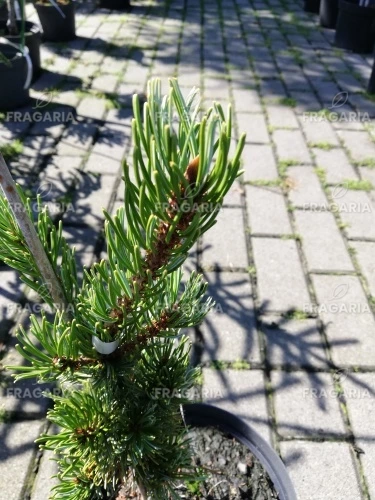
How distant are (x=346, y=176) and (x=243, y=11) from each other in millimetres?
5613

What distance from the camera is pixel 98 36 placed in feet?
24.6

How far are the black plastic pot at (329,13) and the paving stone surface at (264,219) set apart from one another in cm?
63

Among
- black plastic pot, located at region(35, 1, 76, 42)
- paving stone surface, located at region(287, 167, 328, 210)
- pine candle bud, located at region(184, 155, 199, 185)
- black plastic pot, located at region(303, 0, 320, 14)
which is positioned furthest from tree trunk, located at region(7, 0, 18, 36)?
black plastic pot, located at region(303, 0, 320, 14)

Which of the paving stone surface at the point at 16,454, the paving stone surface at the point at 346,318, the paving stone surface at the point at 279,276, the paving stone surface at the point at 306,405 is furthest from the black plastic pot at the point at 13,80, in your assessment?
the paving stone surface at the point at 306,405

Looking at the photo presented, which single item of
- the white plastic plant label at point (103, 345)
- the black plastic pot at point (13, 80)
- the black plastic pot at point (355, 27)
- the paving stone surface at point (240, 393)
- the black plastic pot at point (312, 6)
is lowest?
the paving stone surface at point (240, 393)

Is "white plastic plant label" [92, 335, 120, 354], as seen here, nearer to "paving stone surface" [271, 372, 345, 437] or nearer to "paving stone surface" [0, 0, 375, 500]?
"paving stone surface" [0, 0, 375, 500]

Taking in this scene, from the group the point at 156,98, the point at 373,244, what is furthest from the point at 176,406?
the point at 373,244

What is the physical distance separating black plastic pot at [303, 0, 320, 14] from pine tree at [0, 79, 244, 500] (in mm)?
8907

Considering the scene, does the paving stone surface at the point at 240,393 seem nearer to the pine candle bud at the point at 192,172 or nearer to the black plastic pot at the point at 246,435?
the black plastic pot at the point at 246,435

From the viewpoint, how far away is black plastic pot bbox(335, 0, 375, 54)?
7.09 metres

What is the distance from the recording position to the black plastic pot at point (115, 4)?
8.65 meters

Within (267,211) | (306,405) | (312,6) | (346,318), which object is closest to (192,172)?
(306,405)

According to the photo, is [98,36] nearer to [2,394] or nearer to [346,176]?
[346,176]

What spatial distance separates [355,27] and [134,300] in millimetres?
7255
